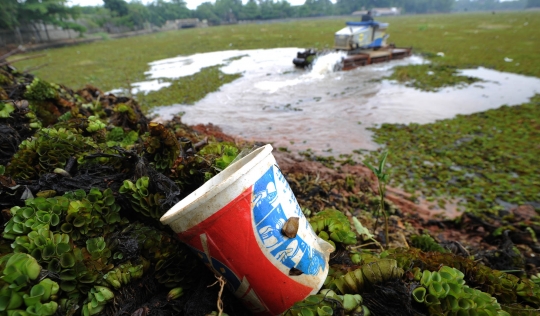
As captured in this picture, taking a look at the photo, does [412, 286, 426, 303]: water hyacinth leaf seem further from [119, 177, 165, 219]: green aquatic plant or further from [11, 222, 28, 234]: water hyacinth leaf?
[11, 222, 28, 234]: water hyacinth leaf

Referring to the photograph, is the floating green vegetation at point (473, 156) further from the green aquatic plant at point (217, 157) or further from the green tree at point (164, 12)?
the green tree at point (164, 12)

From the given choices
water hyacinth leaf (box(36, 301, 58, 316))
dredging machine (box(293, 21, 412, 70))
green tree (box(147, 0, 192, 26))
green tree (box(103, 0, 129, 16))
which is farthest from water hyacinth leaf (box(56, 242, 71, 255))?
green tree (box(147, 0, 192, 26))

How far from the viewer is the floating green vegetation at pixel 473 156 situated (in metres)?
4.92

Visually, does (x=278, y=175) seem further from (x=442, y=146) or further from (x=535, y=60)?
(x=535, y=60)

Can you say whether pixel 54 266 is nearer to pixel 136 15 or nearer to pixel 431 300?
pixel 431 300

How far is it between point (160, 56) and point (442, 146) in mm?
21926

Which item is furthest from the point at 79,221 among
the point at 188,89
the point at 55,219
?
the point at 188,89

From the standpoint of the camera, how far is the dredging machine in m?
15.6

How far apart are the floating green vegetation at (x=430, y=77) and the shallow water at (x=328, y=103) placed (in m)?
0.52

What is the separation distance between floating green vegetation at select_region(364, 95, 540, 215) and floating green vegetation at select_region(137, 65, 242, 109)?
7501 millimetres

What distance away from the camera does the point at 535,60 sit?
1391 centimetres

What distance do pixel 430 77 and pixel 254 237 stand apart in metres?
13.9

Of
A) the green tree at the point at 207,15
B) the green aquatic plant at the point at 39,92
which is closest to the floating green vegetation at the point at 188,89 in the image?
the green aquatic plant at the point at 39,92

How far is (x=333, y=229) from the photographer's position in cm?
218
